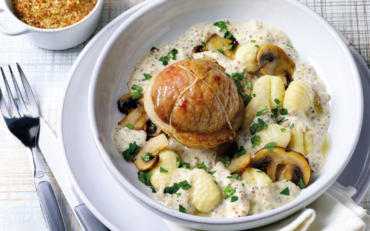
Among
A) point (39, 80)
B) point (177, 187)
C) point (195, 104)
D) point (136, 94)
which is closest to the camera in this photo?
point (195, 104)

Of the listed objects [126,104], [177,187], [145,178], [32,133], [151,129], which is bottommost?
[32,133]

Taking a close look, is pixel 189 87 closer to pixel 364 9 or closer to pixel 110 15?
pixel 110 15

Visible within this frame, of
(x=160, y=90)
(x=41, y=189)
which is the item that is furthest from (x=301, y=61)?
(x=41, y=189)

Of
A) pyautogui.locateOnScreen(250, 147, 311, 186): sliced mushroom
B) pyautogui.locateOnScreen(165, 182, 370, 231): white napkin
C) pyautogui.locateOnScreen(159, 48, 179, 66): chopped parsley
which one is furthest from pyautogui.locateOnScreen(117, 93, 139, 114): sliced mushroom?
pyautogui.locateOnScreen(250, 147, 311, 186): sliced mushroom

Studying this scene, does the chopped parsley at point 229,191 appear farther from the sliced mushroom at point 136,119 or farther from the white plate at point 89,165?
the sliced mushroom at point 136,119

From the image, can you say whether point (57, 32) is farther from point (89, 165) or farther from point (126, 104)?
point (89, 165)

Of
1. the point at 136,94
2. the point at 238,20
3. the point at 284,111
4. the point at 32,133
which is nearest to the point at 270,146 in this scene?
the point at 284,111

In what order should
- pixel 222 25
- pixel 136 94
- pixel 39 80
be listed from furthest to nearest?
pixel 39 80 < pixel 222 25 < pixel 136 94
